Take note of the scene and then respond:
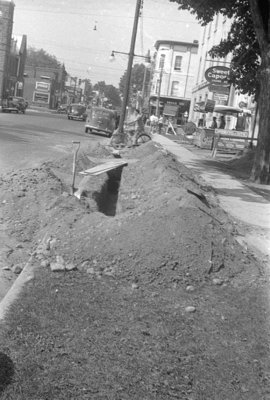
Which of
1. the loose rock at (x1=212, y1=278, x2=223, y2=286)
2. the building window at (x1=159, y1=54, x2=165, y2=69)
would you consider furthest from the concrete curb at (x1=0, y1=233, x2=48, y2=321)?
the building window at (x1=159, y1=54, x2=165, y2=69)

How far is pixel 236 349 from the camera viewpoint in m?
3.89

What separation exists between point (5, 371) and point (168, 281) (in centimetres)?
206

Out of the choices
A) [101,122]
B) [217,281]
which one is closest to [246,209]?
[217,281]

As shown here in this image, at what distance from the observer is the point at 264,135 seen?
12.8m

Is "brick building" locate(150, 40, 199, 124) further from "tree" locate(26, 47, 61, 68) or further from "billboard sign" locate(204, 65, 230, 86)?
"tree" locate(26, 47, 61, 68)

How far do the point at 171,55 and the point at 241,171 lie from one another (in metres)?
68.0

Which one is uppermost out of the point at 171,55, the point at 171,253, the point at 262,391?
the point at 171,55

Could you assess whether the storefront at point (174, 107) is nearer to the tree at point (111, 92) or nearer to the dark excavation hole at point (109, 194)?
the dark excavation hole at point (109, 194)

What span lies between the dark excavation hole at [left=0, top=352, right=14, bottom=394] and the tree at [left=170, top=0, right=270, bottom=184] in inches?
407

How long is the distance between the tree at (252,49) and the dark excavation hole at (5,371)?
407 inches

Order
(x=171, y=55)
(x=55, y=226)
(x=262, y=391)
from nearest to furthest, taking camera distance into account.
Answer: (x=262, y=391) → (x=55, y=226) → (x=171, y=55)

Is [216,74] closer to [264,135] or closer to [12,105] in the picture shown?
[264,135]

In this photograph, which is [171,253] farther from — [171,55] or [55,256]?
[171,55]

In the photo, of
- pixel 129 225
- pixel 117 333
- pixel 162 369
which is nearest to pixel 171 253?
pixel 129 225
